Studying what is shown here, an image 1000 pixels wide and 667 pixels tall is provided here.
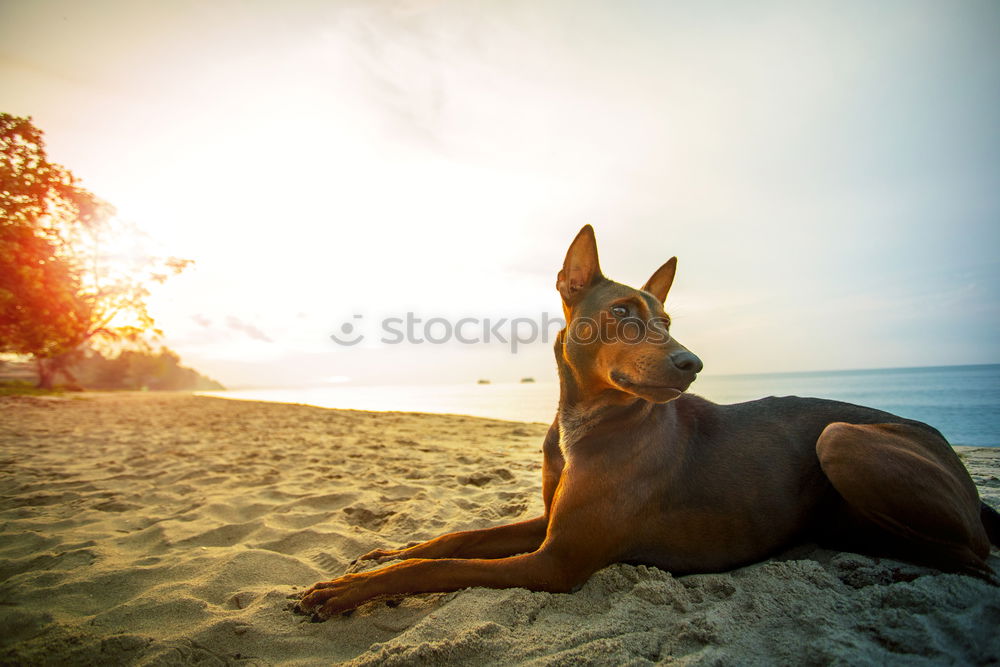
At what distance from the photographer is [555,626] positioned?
1979mm

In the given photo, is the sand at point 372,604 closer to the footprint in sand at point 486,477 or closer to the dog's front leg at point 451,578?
the dog's front leg at point 451,578

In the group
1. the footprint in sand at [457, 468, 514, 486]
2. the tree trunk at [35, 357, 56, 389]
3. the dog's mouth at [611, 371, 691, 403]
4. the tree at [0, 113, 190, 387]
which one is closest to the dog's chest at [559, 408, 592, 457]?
the dog's mouth at [611, 371, 691, 403]

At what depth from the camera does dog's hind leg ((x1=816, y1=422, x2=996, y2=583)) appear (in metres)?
2.16

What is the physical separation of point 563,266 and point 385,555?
2.38 metres

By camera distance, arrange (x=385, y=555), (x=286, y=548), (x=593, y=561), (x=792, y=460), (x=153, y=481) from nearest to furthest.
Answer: (x=593, y=561)
(x=792, y=460)
(x=385, y=555)
(x=286, y=548)
(x=153, y=481)

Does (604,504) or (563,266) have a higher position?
(563,266)

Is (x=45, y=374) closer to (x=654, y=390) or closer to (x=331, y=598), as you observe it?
(x=331, y=598)

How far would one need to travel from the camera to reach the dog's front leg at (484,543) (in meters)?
2.69

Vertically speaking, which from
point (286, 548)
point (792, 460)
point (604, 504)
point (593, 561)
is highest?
point (792, 460)

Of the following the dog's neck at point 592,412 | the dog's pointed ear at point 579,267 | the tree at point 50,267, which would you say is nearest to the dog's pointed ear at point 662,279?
the dog's pointed ear at point 579,267

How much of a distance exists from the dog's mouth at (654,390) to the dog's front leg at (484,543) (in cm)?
107

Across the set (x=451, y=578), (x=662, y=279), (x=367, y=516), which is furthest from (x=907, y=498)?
(x=367, y=516)

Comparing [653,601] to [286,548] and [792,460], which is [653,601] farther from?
[286,548]

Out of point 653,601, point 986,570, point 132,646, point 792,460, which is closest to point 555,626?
point 653,601
